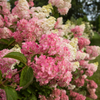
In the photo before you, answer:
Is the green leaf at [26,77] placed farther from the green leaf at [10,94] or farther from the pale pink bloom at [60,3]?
the pale pink bloom at [60,3]

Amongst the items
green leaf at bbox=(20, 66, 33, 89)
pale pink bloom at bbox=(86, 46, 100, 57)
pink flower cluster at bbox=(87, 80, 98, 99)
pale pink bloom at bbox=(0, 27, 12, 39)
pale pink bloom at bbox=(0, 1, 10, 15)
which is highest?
pale pink bloom at bbox=(0, 1, 10, 15)

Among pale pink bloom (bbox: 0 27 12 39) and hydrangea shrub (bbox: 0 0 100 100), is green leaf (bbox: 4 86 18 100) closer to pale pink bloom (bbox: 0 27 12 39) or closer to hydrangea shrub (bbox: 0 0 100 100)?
hydrangea shrub (bbox: 0 0 100 100)

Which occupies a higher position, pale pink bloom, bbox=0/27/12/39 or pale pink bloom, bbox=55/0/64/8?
pale pink bloom, bbox=55/0/64/8

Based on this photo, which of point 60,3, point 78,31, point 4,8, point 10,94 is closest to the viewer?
point 10,94

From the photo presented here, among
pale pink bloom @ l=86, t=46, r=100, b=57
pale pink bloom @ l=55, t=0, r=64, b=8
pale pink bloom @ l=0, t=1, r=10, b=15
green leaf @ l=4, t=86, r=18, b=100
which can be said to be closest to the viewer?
green leaf @ l=4, t=86, r=18, b=100

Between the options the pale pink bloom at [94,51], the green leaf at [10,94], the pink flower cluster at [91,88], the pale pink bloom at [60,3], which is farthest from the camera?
the pink flower cluster at [91,88]

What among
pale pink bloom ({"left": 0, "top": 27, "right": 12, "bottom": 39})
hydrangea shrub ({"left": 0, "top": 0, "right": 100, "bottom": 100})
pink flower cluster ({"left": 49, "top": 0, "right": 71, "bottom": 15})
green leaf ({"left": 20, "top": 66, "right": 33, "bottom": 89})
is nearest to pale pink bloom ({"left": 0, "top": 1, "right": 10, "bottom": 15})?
hydrangea shrub ({"left": 0, "top": 0, "right": 100, "bottom": 100})

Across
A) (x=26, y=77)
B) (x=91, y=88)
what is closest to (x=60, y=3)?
(x=26, y=77)

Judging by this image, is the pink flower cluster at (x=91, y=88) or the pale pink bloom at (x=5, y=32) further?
the pink flower cluster at (x=91, y=88)

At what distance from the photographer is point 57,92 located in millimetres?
2012

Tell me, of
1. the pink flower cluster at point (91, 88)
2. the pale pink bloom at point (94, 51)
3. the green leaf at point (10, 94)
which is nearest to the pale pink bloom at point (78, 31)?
the pale pink bloom at point (94, 51)

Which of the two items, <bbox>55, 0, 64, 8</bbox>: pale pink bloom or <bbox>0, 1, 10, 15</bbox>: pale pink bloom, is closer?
<bbox>55, 0, 64, 8</bbox>: pale pink bloom

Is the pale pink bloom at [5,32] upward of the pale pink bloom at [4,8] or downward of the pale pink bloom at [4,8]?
downward

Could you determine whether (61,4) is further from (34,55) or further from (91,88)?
(91,88)
